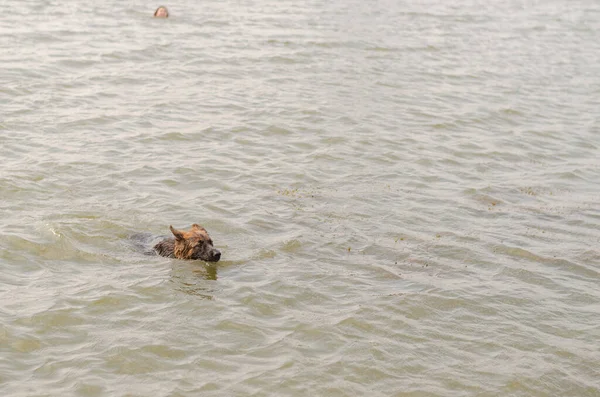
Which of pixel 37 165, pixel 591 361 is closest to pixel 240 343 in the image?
pixel 591 361

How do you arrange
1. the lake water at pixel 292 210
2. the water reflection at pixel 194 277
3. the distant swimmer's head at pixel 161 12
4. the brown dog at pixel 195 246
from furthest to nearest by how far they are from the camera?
the distant swimmer's head at pixel 161 12 → the brown dog at pixel 195 246 → the water reflection at pixel 194 277 → the lake water at pixel 292 210

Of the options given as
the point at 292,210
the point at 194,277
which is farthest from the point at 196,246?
the point at 292,210

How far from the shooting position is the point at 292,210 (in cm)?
1316

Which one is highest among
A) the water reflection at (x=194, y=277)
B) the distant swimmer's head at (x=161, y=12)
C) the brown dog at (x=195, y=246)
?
the distant swimmer's head at (x=161, y=12)

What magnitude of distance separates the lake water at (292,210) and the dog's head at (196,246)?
0.16m

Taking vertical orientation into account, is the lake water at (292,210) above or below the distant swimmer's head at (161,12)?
below

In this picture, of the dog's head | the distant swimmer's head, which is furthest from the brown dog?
the distant swimmer's head

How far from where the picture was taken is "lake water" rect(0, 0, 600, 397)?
9188mm

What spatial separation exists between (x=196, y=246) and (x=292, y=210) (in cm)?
255

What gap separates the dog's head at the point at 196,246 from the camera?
10922 mm

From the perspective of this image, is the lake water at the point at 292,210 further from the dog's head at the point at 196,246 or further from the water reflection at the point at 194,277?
the dog's head at the point at 196,246

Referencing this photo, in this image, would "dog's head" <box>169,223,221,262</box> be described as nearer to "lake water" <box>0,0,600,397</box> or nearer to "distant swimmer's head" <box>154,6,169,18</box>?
"lake water" <box>0,0,600,397</box>

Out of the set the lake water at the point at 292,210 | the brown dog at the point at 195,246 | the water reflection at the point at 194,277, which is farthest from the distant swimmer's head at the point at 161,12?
the water reflection at the point at 194,277

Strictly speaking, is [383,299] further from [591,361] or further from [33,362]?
[33,362]
